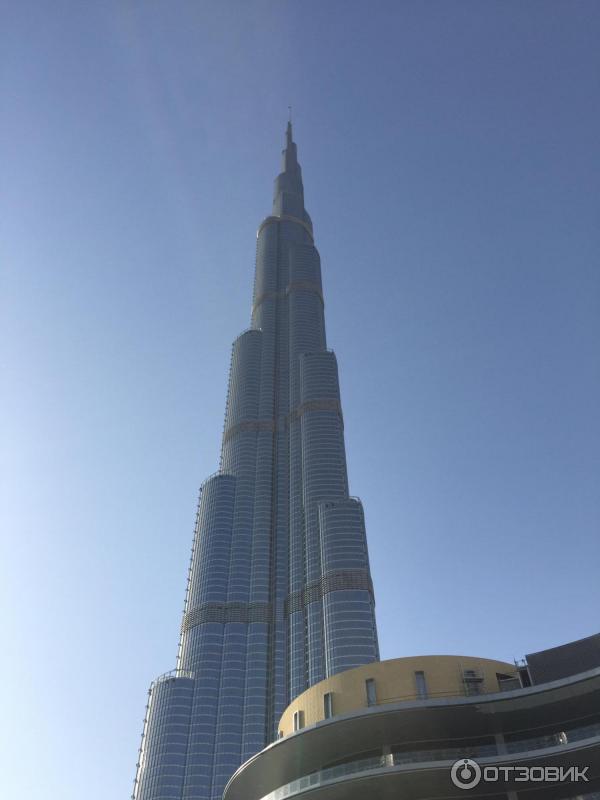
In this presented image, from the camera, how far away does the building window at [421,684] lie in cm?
5938

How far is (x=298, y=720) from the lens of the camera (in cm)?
6456

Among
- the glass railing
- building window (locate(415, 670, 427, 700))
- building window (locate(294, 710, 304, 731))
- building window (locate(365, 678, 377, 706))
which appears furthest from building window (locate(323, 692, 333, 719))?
building window (locate(415, 670, 427, 700))

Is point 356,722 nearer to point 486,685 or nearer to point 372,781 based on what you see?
point 372,781

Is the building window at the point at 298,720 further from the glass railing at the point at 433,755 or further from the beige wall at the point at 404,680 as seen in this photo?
the glass railing at the point at 433,755

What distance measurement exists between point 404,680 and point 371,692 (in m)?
2.96

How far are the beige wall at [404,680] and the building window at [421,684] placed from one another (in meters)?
0.24

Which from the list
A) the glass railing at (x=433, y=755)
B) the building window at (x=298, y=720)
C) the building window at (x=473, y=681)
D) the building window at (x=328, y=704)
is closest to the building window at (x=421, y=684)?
the building window at (x=473, y=681)

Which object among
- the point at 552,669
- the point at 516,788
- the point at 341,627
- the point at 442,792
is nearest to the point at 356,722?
the point at 442,792

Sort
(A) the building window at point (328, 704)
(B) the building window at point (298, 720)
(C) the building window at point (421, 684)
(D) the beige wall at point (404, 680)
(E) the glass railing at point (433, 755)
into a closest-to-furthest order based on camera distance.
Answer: (E) the glass railing at point (433, 755), (C) the building window at point (421, 684), (D) the beige wall at point (404, 680), (A) the building window at point (328, 704), (B) the building window at point (298, 720)

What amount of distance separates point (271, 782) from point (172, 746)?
137920 millimetres

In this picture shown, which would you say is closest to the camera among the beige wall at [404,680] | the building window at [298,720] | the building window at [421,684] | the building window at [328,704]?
the building window at [421,684]

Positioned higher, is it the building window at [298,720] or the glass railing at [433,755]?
the building window at [298,720]

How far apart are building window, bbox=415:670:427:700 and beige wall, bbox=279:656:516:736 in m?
0.24

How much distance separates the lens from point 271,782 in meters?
65.8
